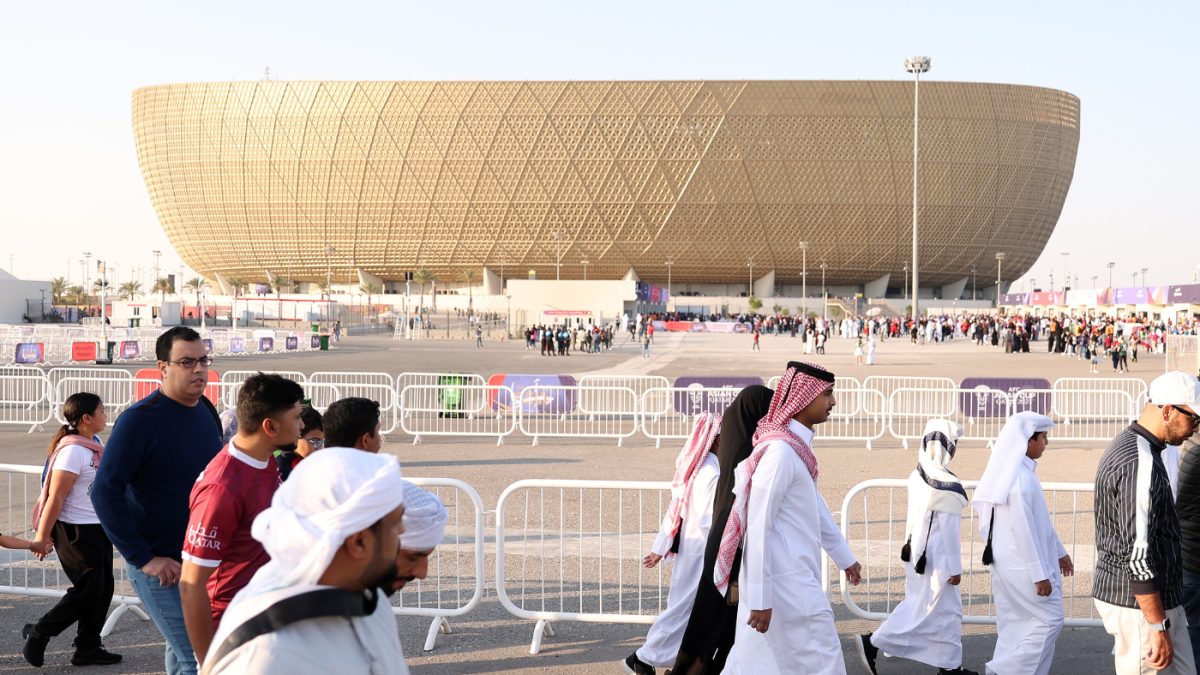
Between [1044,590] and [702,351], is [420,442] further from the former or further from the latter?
[702,351]

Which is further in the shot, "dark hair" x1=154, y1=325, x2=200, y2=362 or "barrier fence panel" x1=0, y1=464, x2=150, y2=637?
"barrier fence panel" x1=0, y1=464, x2=150, y2=637

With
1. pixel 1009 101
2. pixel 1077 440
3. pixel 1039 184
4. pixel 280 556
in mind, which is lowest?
pixel 1077 440

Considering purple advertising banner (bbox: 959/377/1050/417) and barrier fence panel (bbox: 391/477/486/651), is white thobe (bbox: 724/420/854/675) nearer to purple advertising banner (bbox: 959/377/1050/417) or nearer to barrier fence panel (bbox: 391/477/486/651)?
barrier fence panel (bbox: 391/477/486/651)

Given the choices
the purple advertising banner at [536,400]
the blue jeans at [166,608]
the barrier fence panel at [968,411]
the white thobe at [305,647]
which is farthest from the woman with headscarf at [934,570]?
the purple advertising banner at [536,400]

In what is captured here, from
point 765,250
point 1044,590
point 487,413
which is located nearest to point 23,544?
point 1044,590

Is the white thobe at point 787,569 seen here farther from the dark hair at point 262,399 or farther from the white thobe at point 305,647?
the white thobe at point 305,647

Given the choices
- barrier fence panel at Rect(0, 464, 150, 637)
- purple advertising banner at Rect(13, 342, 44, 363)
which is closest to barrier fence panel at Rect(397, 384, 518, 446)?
barrier fence panel at Rect(0, 464, 150, 637)

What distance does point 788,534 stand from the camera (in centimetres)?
342

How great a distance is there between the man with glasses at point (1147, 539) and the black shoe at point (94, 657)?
4004 mm

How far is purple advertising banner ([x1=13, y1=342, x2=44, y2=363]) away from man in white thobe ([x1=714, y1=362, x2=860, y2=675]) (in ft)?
77.7

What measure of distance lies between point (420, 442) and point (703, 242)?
69654 mm

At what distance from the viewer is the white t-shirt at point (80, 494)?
4.19m

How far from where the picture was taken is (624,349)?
3797 centimetres

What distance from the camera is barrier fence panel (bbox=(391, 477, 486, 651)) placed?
4582 millimetres
